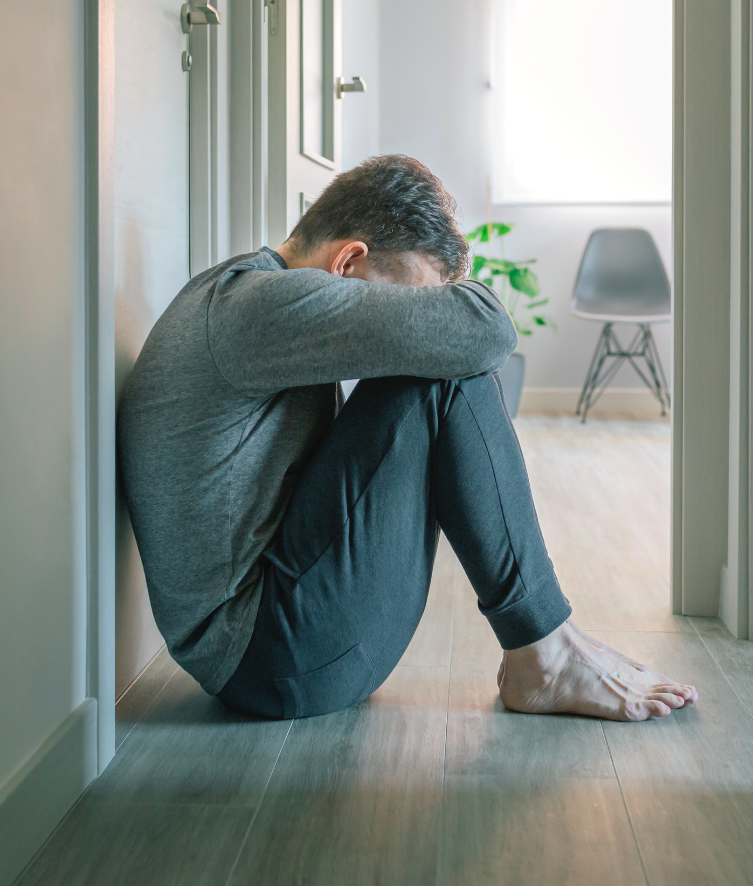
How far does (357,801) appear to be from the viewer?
92cm

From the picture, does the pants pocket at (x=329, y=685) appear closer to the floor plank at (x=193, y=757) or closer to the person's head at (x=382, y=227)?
the floor plank at (x=193, y=757)

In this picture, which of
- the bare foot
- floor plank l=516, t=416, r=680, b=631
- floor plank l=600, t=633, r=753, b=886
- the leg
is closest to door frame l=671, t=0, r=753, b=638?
floor plank l=516, t=416, r=680, b=631

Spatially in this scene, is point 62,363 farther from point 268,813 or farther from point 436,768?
point 436,768

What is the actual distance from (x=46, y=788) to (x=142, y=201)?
2.55 feet

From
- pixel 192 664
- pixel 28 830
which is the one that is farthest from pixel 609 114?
pixel 28 830

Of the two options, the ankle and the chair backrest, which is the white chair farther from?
the ankle

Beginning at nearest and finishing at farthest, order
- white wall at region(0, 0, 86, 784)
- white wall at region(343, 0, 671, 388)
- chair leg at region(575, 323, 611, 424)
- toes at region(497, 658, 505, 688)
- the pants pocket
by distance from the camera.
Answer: white wall at region(0, 0, 86, 784) → the pants pocket → toes at region(497, 658, 505, 688) → chair leg at region(575, 323, 611, 424) → white wall at region(343, 0, 671, 388)

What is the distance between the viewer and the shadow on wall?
1114 mm

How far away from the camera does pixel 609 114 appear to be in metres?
4.49

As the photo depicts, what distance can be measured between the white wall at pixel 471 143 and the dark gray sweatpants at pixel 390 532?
3.68 meters

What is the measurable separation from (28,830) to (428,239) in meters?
0.79

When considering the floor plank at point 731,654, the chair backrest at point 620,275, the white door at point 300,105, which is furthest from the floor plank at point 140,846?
the chair backrest at point 620,275

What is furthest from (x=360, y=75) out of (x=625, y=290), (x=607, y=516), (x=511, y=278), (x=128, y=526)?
(x=128, y=526)

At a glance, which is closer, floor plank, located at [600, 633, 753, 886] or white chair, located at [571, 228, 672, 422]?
floor plank, located at [600, 633, 753, 886]
